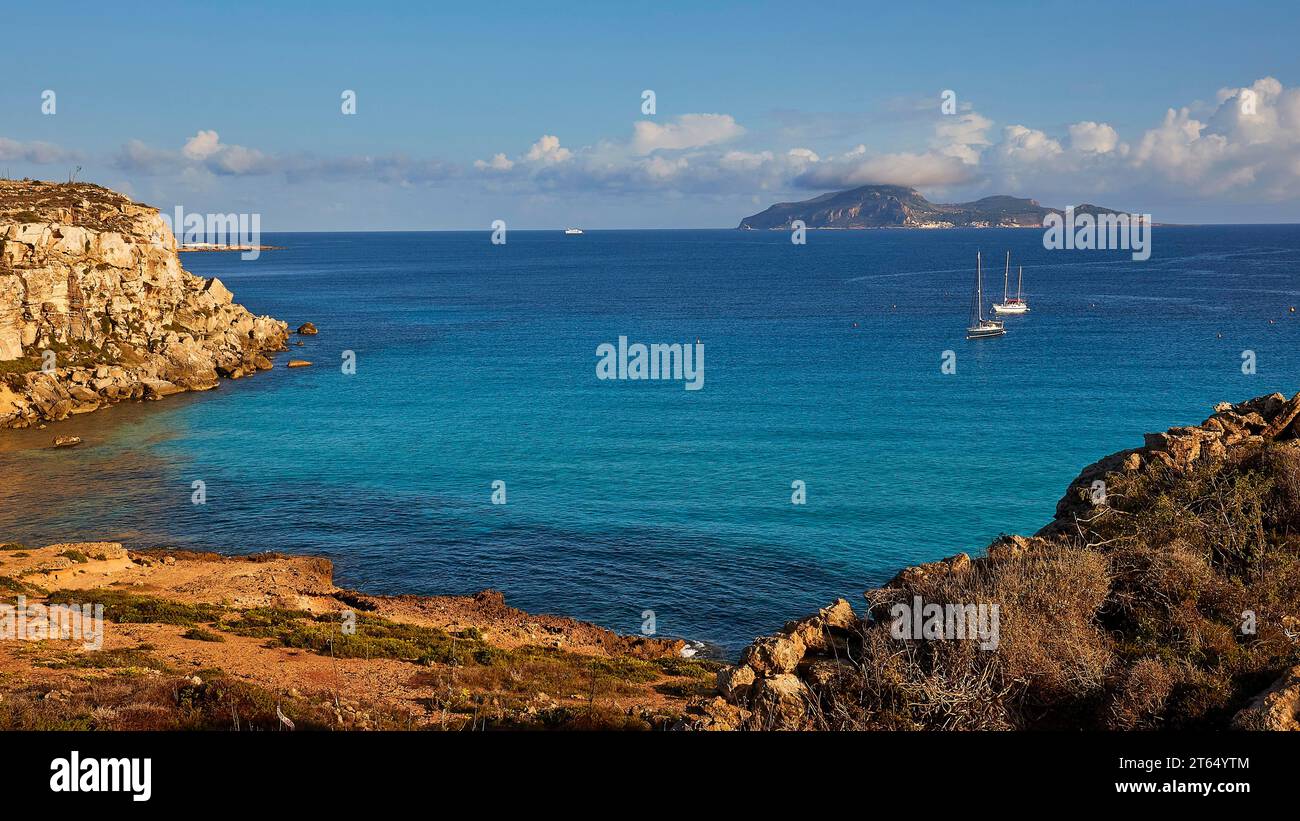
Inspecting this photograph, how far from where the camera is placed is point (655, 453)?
5238cm

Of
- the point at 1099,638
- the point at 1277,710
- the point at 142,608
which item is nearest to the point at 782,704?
the point at 1099,638

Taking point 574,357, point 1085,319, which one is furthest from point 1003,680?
point 1085,319

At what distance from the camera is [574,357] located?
284 feet

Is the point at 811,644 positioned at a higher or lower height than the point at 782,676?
lower

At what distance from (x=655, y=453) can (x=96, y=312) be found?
48087mm

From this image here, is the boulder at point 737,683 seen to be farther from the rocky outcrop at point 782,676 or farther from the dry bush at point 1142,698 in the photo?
the dry bush at point 1142,698

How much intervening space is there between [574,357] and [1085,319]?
61.2 meters

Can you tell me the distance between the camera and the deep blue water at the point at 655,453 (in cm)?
3647

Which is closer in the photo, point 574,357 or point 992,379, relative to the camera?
point 992,379

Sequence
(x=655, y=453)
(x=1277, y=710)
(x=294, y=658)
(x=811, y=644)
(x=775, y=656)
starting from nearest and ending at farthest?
(x=1277, y=710) → (x=775, y=656) → (x=811, y=644) → (x=294, y=658) → (x=655, y=453)

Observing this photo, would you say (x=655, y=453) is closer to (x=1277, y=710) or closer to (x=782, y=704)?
(x=782, y=704)

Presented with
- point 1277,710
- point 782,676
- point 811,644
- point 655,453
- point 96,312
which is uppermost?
point 96,312
